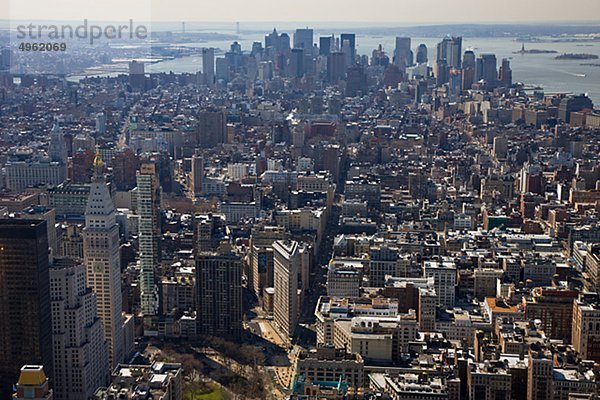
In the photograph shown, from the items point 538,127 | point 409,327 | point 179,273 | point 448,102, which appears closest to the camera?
point 409,327

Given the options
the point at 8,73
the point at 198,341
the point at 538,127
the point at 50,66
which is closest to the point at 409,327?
the point at 198,341

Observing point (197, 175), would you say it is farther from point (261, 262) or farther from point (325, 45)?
point (325, 45)

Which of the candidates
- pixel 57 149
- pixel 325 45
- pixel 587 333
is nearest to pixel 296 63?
pixel 325 45

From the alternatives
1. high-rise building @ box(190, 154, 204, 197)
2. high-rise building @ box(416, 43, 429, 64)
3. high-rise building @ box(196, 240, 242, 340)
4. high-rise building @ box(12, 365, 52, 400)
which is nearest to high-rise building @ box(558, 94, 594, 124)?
high-rise building @ box(190, 154, 204, 197)

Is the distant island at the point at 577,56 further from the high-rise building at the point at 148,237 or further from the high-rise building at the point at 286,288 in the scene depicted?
the high-rise building at the point at 148,237

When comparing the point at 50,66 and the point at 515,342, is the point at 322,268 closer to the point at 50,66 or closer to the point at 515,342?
the point at 515,342

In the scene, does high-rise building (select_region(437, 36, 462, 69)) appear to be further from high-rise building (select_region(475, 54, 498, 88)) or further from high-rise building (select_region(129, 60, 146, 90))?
high-rise building (select_region(129, 60, 146, 90))
